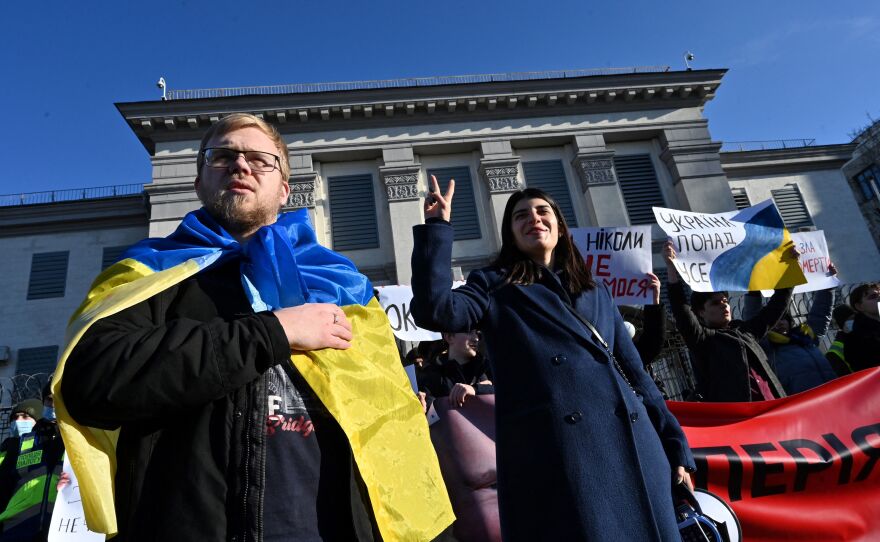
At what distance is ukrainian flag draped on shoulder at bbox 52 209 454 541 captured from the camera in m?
1.41

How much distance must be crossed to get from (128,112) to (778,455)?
20788 millimetres

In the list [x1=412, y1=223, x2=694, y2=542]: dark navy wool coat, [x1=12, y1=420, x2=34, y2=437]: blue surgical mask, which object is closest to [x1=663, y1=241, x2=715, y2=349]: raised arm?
[x1=412, y1=223, x2=694, y2=542]: dark navy wool coat

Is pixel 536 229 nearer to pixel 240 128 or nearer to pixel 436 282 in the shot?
pixel 436 282

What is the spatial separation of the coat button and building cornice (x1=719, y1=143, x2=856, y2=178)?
2666cm

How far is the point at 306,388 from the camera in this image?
1669mm

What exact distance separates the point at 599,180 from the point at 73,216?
20.8 metres

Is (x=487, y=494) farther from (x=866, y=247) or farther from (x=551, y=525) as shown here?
(x=866, y=247)

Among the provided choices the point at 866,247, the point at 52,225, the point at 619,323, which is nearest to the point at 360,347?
the point at 619,323

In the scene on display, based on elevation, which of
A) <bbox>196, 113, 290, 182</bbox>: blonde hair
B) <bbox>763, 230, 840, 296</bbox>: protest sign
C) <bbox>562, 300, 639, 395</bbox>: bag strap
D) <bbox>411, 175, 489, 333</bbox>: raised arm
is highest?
<bbox>763, 230, 840, 296</bbox>: protest sign

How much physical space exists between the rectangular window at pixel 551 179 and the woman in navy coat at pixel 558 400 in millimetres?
17393

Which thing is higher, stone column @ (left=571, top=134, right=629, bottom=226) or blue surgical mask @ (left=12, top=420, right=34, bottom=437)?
stone column @ (left=571, top=134, right=629, bottom=226)

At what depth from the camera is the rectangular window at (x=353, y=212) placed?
1858 cm

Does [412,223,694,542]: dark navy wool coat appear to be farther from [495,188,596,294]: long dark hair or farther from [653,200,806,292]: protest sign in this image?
[653,200,806,292]: protest sign

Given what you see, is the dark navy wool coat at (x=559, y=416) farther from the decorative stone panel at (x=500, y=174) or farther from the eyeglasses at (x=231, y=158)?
the decorative stone panel at (x=500, y=174)
